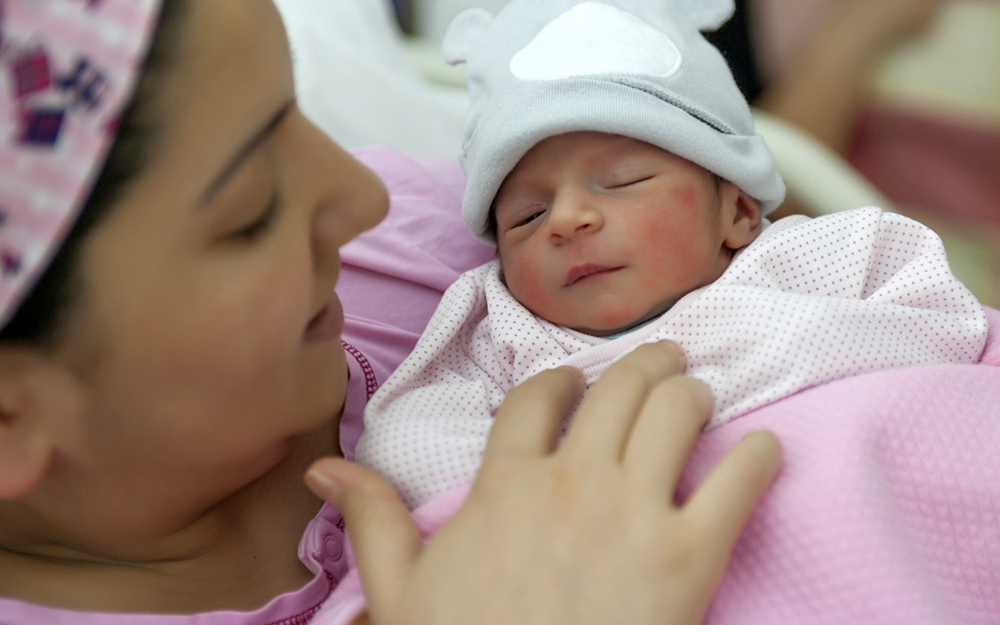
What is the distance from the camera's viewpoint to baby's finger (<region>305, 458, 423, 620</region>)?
670 millimetres

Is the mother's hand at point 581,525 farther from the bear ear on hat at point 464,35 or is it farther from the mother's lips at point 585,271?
the bear ear on hat at point 464,35

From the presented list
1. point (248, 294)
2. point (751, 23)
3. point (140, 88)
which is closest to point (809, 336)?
point (248, 294)

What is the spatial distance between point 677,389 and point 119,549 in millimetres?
587

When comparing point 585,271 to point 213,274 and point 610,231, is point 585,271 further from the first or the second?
point 213,274

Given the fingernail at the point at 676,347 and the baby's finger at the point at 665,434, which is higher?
the baby's finger at the point at 665,434

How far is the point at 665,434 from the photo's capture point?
69cm

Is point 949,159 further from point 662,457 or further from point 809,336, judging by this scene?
point 662,457

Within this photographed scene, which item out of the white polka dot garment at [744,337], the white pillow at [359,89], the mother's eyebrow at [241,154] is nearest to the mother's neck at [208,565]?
the white polka dot garment at [744,337]

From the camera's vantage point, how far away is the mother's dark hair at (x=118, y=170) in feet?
1.89

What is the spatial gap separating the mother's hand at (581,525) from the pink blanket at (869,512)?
0.06 metres

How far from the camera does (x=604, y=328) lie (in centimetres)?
105

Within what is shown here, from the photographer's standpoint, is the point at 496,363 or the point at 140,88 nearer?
the point at 140,88

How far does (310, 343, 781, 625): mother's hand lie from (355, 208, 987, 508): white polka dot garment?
0.50ft

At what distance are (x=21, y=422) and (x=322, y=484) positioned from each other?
0.27m
